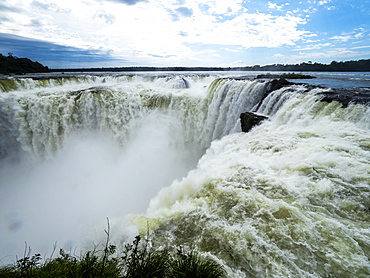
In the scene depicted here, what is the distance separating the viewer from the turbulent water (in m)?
3.62

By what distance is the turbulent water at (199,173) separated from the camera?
3.62 meters

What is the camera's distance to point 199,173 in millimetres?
6828

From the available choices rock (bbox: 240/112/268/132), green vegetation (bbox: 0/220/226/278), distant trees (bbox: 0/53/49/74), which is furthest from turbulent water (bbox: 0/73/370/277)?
distant trees (bbox: 0/53/49/74)

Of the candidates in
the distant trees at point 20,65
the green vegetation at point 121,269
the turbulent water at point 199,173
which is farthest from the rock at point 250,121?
the distant trees at point 20,65

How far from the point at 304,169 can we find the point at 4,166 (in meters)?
19.3

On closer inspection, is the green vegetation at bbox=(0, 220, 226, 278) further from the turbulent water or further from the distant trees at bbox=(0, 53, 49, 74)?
the distant trees at bbox=(0, 53, 49, 74)

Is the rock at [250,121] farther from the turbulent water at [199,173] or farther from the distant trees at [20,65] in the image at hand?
the distant trees at [20,65]

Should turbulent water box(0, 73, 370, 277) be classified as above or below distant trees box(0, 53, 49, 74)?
below

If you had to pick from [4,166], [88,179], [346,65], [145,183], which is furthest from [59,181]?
[346,65]

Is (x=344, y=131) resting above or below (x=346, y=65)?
below

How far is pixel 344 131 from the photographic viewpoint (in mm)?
6969

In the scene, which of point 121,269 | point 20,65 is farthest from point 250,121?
point 20,65

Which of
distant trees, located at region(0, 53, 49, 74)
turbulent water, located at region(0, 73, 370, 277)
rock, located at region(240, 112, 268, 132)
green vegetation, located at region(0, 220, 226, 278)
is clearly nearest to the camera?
green vegetation, located at region(0, 220, 226, 278)

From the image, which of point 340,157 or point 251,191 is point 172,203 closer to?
point 251,191
